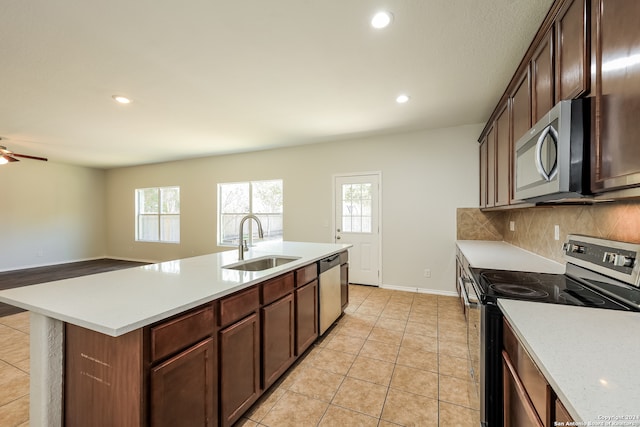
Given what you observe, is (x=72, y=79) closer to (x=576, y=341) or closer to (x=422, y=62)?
(x=422, y=62)

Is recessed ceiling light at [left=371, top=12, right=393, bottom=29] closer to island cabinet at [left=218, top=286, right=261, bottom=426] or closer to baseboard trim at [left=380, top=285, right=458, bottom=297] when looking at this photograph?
island cabinet at [left=218, top=286, right=261, bottom=426]

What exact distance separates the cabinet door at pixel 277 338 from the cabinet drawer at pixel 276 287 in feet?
0.14

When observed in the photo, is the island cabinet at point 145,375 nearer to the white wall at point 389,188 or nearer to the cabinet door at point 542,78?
the cabinet door at point 542,78

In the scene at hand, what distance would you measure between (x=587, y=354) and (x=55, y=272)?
8.28 meters

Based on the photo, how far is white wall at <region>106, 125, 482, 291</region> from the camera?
4035 millimetres

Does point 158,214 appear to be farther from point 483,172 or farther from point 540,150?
point 540,150

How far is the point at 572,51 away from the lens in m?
1.28

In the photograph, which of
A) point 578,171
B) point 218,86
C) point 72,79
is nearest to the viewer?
point 578,171

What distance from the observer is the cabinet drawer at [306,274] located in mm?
2221

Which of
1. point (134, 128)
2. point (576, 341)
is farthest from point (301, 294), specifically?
point (134, 128)

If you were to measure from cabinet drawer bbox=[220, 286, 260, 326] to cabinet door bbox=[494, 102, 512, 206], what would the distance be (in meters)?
2.21

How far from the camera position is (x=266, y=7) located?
66.1 inches

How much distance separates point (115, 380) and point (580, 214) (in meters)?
2.86

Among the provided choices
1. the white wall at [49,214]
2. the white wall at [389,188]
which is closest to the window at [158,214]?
the white wall at [389,188]
